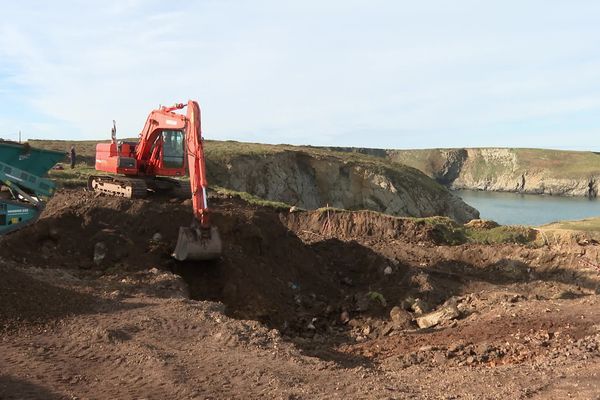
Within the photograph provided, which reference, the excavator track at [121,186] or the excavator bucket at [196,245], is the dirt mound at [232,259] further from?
the excavator track at [121,186]

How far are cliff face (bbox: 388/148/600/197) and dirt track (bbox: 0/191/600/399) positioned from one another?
366 feet

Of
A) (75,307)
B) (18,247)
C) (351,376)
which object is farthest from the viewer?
(18,247)

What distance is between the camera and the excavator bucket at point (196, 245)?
12.3 meters

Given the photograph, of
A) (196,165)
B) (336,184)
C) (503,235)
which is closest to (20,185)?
(196,165)

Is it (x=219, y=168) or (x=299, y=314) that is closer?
(x=299, y=314)

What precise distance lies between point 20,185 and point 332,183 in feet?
125

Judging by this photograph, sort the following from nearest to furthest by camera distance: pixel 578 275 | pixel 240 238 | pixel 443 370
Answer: pixel 443 370 → pixel 240 238 → pixel 578 275

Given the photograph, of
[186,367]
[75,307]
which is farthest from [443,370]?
[75,307]

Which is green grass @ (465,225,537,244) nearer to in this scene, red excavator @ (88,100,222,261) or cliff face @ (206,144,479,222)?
red excavator @ (88,100,222,261)

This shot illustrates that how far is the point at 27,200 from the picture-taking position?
12.6 meters

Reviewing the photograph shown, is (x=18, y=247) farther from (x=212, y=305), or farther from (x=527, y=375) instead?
(x=527, y=375)

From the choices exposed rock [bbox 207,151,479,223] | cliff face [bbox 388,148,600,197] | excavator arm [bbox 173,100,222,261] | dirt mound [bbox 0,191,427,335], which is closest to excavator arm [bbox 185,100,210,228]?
excavator arm [bbox 173,100,222,261]

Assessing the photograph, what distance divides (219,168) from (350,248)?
26.3 meters

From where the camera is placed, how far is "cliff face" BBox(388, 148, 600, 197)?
11969 cm
